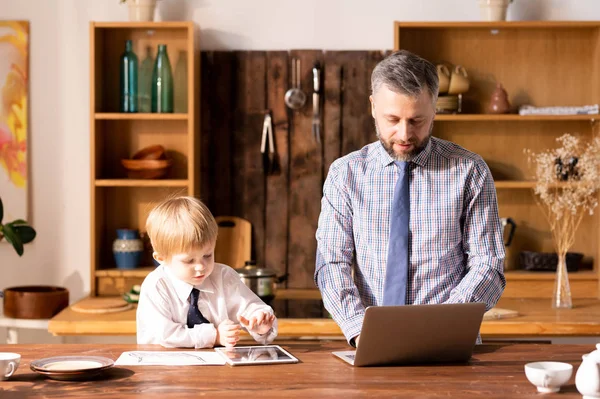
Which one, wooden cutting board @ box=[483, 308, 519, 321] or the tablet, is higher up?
the tablet

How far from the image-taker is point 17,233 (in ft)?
13.4

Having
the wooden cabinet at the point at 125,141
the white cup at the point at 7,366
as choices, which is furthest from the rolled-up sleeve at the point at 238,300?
the wooden cabinet at the point at 125,141

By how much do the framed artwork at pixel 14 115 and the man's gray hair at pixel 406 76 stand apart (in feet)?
8.34

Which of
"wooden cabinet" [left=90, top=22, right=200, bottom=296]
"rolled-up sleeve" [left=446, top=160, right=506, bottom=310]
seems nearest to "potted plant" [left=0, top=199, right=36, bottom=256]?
"wooden cabinet" [left=90, top=22, right=200, bottom=296]

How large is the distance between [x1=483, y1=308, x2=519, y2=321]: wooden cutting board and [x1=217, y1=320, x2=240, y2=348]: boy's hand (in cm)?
168

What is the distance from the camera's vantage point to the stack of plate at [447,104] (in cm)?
414

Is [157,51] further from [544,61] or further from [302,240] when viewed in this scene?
[544,61]

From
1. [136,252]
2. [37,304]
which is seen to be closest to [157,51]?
[136,252]

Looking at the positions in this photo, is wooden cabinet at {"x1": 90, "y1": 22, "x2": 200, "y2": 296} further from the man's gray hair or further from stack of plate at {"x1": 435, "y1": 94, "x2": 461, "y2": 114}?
the man's gray hair

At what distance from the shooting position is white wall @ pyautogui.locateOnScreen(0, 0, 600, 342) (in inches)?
170

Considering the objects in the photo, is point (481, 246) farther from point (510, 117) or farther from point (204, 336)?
point (510, 117)

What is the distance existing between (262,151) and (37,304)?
129cm

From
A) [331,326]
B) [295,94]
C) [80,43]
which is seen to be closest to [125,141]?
[80,43]

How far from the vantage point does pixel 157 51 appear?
Answer: 4301 mm
